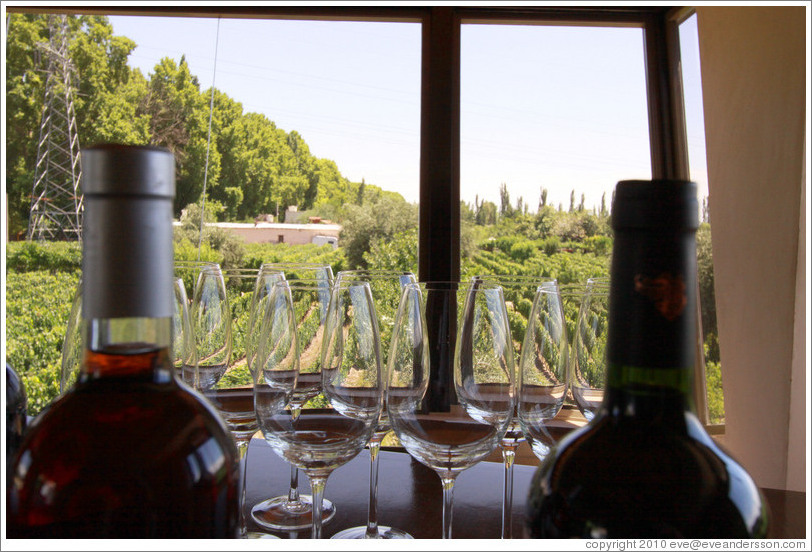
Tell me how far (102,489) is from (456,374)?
48cm

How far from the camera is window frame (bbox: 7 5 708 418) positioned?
346cm

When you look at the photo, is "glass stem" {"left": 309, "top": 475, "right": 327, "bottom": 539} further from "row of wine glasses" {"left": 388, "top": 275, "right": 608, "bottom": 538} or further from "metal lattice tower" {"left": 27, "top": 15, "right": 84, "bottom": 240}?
"metal lattice tower" {"left": 27, "top": 15, "right": 84, "bottom": 240}

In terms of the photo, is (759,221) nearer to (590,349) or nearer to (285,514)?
(590,349)

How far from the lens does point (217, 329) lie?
0.94m

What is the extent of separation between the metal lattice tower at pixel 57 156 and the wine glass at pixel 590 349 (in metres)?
3.39

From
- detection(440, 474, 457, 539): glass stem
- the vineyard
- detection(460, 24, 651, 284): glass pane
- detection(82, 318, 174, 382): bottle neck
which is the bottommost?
detection(440, 474, 457, 539): glass stem

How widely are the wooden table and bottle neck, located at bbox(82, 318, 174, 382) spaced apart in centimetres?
45

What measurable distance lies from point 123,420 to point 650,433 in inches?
13.7

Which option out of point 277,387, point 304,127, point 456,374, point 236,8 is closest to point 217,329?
point 277,387

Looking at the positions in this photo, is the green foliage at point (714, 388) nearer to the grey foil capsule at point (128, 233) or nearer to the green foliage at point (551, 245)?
the green foliage at point (551, 245)

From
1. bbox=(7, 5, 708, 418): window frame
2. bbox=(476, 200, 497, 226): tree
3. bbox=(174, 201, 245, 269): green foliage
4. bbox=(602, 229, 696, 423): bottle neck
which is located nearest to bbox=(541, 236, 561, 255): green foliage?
bbox=(476, 200, 497, 226): tree

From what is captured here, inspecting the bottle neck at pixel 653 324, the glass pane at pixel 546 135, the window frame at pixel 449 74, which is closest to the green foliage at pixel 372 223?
the window frame at pixel 449 74

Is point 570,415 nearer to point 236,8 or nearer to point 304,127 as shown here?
point 304,127

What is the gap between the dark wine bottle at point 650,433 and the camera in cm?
41
